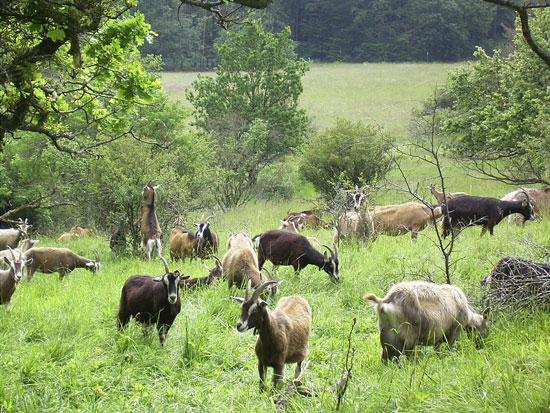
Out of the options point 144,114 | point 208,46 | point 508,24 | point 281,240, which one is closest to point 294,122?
point 144,114

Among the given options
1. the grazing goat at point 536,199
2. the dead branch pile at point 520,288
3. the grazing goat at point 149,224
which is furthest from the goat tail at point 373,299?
the grazing goat at point 536,199

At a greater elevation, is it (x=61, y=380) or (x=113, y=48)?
(x=113, y=48)

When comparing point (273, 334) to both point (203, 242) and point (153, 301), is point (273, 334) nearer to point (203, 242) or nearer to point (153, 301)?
point (153, 301)

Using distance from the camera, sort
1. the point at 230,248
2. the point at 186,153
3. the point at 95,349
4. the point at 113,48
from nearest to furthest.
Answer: the point at 113,48 → the point at 95,349 → the point at 230,248 → the point at 186,153

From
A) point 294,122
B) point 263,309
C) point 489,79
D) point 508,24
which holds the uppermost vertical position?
point 508,24

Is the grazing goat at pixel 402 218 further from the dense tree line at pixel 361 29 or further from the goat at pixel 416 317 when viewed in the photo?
the dense tree line at pixel 361 29

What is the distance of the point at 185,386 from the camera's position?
5500 mm

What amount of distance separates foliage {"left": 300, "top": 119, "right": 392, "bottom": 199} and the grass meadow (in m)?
10.3

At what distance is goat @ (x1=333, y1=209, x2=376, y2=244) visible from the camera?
12.0 metres

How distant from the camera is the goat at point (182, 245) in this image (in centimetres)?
1266

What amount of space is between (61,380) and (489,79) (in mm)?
20037

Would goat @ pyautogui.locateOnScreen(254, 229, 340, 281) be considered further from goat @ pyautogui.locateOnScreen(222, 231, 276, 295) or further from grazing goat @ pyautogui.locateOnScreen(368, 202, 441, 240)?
grazing goat @ pyautogui.locateOnScreen(368, 202, 441, 240)

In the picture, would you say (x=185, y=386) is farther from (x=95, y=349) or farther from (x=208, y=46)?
(x=208, y=46)

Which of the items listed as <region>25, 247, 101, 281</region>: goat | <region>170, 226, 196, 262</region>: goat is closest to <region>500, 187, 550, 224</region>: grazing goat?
<region>170, 226, 196, 262</region>: goat
